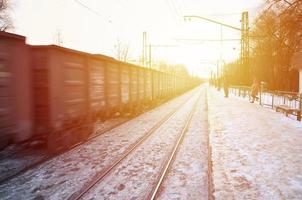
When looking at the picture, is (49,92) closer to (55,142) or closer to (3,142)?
(55,142)

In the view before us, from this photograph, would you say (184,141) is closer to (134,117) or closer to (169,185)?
(169,185)

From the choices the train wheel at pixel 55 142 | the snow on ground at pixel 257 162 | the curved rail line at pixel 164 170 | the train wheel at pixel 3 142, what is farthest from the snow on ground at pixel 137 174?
the train wheel at pixel 3 142

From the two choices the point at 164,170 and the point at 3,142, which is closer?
the point at 3,142

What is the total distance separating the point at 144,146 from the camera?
334 inches

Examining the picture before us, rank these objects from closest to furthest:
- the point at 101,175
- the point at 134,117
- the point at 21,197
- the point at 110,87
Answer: the point at 21,197, the point at 101,175, the point at 110,87, the point at 134,117

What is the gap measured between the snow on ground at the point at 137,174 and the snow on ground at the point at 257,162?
1231mm

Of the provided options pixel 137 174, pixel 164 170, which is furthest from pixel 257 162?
pixel 137 174

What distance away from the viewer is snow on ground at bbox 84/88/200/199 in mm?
4955

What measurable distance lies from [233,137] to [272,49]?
37.5 metres

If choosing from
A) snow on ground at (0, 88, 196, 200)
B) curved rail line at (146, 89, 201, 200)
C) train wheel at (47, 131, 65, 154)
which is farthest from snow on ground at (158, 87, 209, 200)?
train wheel at (47, 131, 65, 154)

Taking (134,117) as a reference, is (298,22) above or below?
above

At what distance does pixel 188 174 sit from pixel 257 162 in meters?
1.86

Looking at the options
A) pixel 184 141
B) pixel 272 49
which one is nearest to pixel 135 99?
pixel 184 141

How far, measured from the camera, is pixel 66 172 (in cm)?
605
